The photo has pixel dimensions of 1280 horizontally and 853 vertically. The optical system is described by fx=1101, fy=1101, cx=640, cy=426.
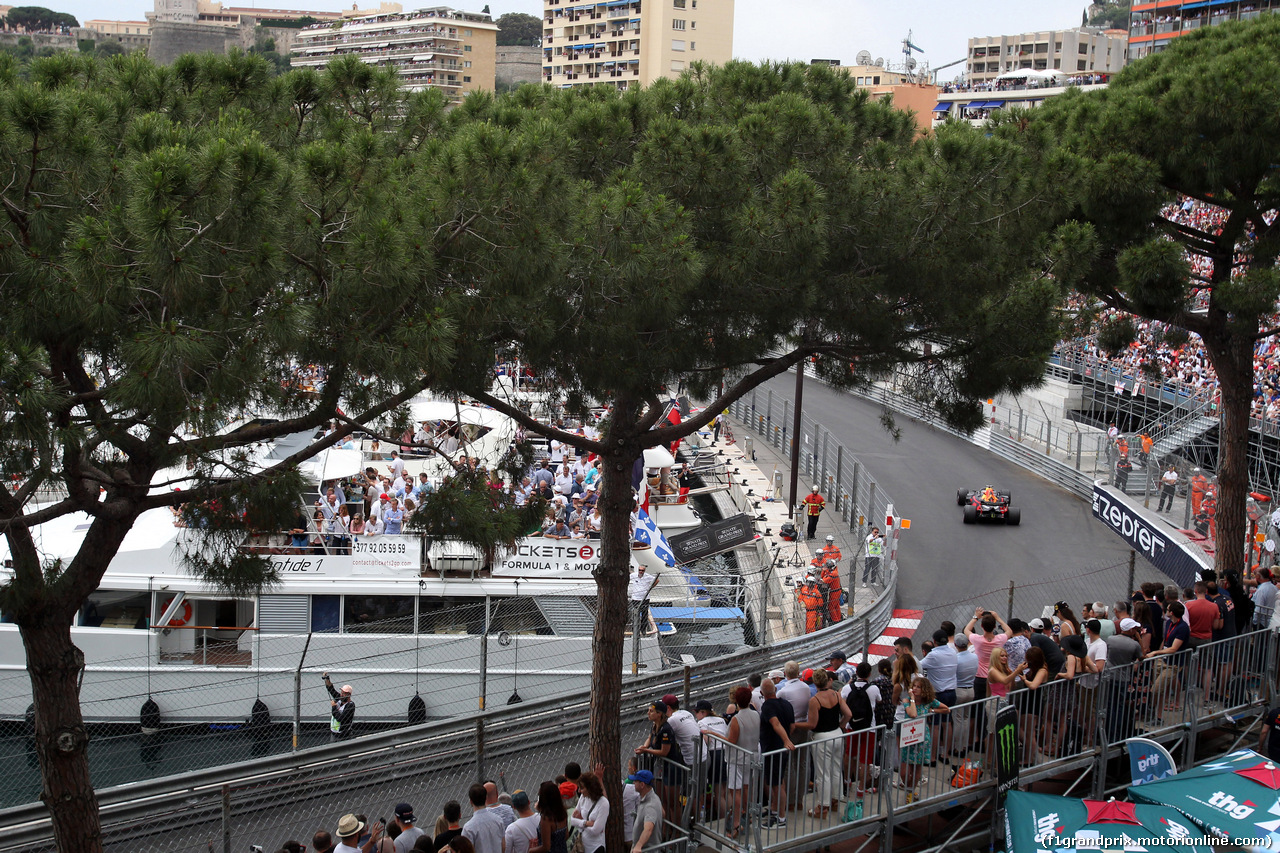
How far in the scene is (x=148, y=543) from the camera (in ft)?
46.7

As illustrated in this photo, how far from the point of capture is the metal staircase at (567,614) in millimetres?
14594

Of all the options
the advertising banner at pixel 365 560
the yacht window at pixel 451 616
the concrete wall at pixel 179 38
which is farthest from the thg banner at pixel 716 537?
the concrete wall at pixel 179 38

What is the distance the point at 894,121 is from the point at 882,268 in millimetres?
2318

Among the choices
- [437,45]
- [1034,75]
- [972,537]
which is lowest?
[972,537]

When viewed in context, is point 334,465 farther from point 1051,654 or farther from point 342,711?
point 1051,654

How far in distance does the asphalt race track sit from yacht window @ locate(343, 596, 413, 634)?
6.34 m

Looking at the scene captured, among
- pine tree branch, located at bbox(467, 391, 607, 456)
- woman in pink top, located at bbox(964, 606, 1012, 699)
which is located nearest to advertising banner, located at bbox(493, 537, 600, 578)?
pine tree branch, located at bbox(467, 391, 607, 456)

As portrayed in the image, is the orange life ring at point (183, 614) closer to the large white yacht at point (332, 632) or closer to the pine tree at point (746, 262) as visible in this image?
the large white yacht at point (332, 632)

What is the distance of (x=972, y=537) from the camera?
939 inches

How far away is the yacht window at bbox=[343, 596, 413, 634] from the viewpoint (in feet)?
47.1

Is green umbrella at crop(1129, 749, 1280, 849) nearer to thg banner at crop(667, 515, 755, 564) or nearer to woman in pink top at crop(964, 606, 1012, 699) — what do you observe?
woman in pink top at crop(964, 606, 1012, 699)

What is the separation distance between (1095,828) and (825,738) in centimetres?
208

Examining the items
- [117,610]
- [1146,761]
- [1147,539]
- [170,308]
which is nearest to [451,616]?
[117,610]

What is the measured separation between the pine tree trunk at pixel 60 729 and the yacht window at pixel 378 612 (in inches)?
282
